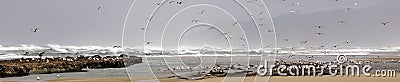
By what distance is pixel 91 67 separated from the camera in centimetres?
3228

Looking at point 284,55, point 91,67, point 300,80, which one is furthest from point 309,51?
point 300,80

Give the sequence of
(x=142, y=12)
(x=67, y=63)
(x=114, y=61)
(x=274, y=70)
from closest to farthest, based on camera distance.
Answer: (x=142, y=12), (x=274, y=70), (x=67, y=63), (x=114, y=61)

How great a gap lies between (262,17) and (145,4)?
3420mm

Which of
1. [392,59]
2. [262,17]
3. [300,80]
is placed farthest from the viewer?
[392,59]

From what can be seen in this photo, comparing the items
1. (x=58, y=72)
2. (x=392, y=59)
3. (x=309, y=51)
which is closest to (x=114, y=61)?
(x=58, y=72)

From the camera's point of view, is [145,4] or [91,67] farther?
[91,67]

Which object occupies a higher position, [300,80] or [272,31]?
[272,31]

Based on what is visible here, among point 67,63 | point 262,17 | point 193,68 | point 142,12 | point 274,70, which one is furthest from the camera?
point 67,63

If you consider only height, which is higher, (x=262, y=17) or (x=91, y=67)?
A: (x=262, y=17)

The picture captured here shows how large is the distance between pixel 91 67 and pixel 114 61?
2.49m

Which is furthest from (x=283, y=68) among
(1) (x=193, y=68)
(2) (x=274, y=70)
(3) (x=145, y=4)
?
(3) (x=145, y=4)

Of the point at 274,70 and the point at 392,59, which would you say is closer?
the point at 274,70

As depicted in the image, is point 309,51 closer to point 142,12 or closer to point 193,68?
point 193,68

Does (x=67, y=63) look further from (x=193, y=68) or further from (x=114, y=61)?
(x=193, y=68)
